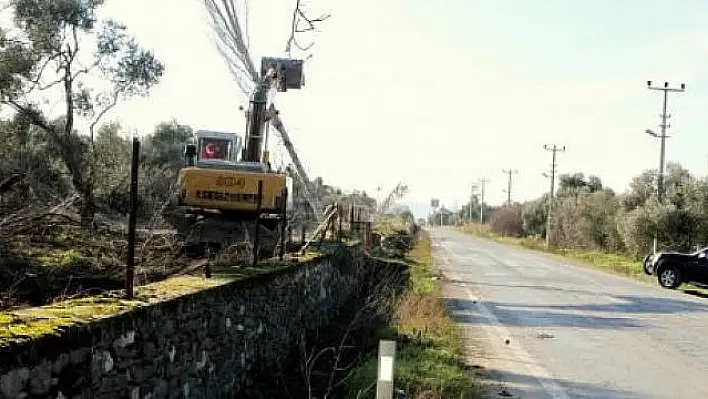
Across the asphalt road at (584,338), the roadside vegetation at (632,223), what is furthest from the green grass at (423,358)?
the roadside vegetation at (632,223)

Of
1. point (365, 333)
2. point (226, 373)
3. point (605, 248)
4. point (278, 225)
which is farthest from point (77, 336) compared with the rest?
point (605, 248)

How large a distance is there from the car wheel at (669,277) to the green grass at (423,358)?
48.3 ft

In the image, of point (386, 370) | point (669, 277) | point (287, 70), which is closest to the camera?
point (386, 370)

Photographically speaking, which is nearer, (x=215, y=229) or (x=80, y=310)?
(x=80, y=310)

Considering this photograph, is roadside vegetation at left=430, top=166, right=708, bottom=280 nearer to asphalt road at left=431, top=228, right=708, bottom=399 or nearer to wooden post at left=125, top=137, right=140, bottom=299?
asphalt road at left=431, top=228, right=708, bottom=399

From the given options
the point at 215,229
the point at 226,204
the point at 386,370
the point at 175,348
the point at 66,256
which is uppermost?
the point at 226,204

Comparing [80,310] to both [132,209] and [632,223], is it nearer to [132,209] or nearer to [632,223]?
[132,209]

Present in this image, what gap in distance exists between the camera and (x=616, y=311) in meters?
18.6

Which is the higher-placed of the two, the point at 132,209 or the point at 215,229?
the point at 132,209

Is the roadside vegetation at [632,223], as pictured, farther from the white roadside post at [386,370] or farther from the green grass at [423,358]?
the white roadside post at [386,370]

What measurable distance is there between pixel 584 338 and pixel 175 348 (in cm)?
914

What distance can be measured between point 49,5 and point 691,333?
2223cm

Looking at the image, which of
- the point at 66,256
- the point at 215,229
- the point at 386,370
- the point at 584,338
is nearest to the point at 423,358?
the point at 386,370

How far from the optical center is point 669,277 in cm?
2817
